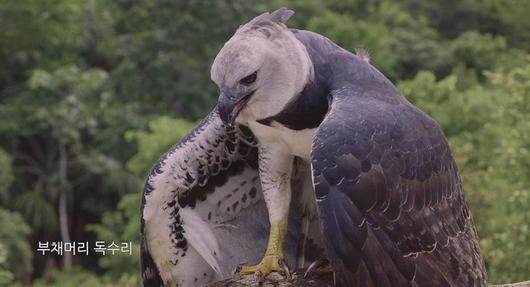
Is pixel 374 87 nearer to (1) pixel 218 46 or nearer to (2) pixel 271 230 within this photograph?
(2) pixel 271 230

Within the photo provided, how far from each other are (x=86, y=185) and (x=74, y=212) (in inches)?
43.5

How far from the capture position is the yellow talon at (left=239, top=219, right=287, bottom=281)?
452 centimetres

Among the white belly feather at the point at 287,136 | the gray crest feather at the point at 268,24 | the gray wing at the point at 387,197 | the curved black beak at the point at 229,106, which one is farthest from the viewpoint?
the white belly feather at the point at 287,136

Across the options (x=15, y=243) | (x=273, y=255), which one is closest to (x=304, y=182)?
(x=273, y=255)

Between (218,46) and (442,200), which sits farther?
(218,46)

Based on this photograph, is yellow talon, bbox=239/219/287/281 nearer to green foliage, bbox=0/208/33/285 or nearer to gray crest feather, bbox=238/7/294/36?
gray crest feather, bbox=238/7/294/36

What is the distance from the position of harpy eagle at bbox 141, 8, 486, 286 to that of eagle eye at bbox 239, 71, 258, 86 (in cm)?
1

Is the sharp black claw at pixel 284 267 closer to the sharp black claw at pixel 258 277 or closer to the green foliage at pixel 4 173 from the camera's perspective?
the sharp black claw at pixel 258 277

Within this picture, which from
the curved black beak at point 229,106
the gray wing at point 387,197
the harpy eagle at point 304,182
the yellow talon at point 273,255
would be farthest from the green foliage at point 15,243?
the gray wing at point 387,197

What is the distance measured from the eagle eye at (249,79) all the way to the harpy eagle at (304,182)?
0.03ft

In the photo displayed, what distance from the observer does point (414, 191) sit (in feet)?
13.0

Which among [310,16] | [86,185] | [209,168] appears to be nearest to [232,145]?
[209,168]

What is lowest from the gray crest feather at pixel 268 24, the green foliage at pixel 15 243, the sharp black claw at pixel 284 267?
the green foliage at pixel 15 243

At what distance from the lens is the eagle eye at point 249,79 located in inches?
153
